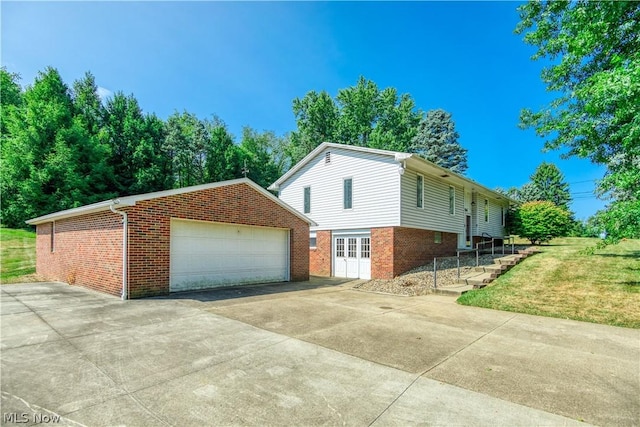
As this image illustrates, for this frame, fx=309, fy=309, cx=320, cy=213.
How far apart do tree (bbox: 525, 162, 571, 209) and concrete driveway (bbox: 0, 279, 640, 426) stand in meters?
39.6

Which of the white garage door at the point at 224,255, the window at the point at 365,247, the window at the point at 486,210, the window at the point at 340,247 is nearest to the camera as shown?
the white garage door at the point at 224,255

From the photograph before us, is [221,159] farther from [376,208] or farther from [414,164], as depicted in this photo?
[414,164]

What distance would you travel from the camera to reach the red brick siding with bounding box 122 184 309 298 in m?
8.19

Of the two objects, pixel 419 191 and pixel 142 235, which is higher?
pixel 419 191

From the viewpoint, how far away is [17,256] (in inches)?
625

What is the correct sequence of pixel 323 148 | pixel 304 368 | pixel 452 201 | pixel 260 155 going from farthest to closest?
pixel 260 155 < pixel 452 201 < pixel 323 148 < pixel 304 368

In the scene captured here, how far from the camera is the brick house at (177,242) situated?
27.1 feet

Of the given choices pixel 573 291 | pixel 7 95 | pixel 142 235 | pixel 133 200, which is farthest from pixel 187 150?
pixel 573 291

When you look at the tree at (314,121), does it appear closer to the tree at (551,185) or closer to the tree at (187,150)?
the tree at (187,150)

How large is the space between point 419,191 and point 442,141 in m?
22.1

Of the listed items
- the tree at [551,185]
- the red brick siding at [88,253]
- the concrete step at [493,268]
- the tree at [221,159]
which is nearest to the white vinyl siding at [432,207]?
the concrete step at [493,268]

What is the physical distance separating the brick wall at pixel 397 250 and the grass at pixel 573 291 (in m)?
3.69

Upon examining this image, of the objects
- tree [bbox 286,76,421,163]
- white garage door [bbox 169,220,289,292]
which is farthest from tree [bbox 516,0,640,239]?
tree [bbox 286,76,421,163]

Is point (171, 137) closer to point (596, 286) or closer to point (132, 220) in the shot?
point (132, 220)
